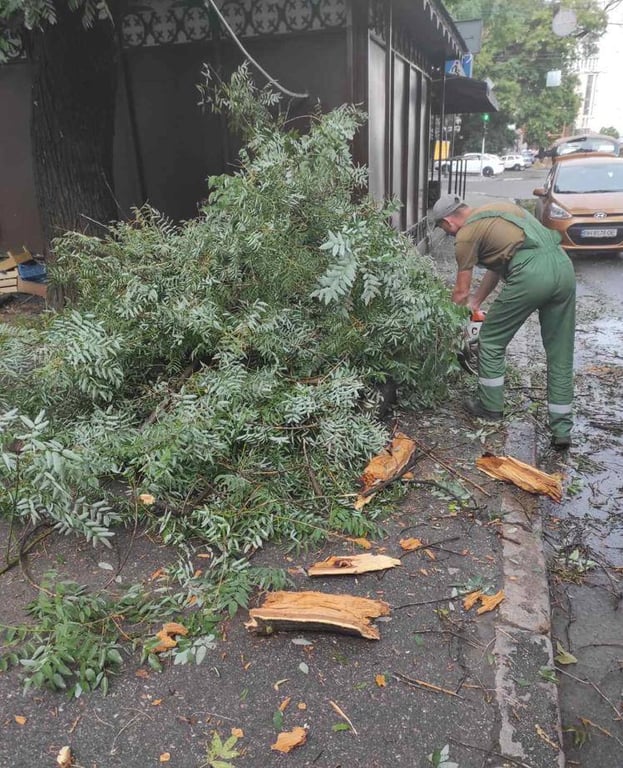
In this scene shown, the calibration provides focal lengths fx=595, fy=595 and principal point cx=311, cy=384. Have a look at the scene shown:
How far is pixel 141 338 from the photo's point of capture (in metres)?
3.67

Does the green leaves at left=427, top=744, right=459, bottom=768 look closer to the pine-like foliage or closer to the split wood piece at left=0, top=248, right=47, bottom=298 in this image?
the pine-like foliage

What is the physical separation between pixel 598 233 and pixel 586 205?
0.56 meters

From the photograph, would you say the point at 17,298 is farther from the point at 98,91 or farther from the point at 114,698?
the point at 114,698

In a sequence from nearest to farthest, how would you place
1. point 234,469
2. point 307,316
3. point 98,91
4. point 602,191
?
point 234,469, point 307,316, point 98,91, point 602,191

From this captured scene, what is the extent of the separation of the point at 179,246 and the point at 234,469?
1.79 meters

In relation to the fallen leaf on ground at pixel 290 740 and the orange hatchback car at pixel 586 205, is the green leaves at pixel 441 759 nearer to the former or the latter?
the fallen leaf on ground at pixel 290 740

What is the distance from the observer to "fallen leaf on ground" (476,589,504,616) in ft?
8.70

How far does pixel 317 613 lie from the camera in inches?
98.6

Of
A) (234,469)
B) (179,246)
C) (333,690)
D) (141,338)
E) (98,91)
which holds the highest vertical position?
(98,91)

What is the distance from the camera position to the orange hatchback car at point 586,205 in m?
10.4

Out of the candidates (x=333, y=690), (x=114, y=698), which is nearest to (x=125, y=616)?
(x=114, y=698)

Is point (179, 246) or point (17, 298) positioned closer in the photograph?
point (179, 246)

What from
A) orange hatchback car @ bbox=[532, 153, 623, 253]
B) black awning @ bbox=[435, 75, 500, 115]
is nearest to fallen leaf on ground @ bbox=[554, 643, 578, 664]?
orange hatchback car @ bbox=[532, 153, 623, 253]

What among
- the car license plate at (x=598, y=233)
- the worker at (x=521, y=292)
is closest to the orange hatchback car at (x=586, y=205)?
the car license plate at (x=598, y=233)
